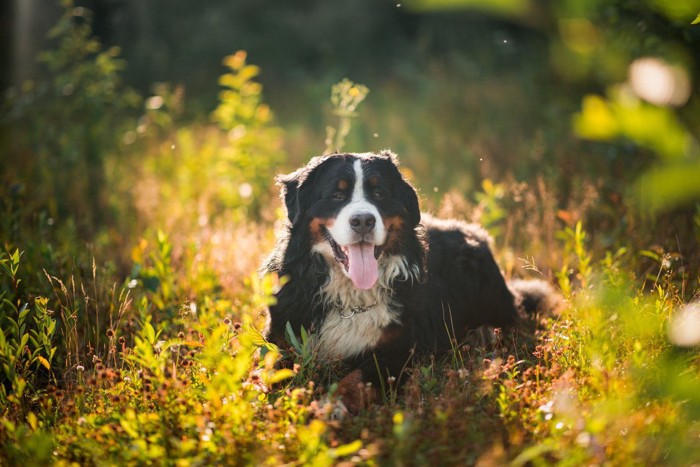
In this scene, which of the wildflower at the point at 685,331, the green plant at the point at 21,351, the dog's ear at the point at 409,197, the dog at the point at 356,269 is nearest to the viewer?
the wildflower at the point at 685,331

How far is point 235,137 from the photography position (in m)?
6.55

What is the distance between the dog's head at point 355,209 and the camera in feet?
11.4

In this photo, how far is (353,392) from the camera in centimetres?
334

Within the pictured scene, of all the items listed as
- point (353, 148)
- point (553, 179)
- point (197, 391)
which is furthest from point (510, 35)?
point (197, 391)

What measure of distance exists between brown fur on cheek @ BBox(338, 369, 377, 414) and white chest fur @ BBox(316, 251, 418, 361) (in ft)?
0.63

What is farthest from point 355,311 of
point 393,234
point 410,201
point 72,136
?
point 72,136

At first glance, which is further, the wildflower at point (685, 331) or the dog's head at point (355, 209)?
the dog's head at point (355, 209)

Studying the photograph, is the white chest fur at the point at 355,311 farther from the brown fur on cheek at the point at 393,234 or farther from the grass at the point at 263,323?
the grass at the point at 263,323

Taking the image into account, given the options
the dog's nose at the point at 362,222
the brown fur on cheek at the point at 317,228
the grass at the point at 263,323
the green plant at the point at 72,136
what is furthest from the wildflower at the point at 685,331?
the green plant at the point at 72,136

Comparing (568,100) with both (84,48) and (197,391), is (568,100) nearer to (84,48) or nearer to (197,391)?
(84,48)

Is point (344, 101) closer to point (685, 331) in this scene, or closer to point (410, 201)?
point (410, 201)

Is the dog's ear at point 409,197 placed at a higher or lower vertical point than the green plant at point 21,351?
higher

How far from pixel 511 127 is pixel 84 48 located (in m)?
5.30

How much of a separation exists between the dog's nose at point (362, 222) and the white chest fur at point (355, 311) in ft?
1.14
